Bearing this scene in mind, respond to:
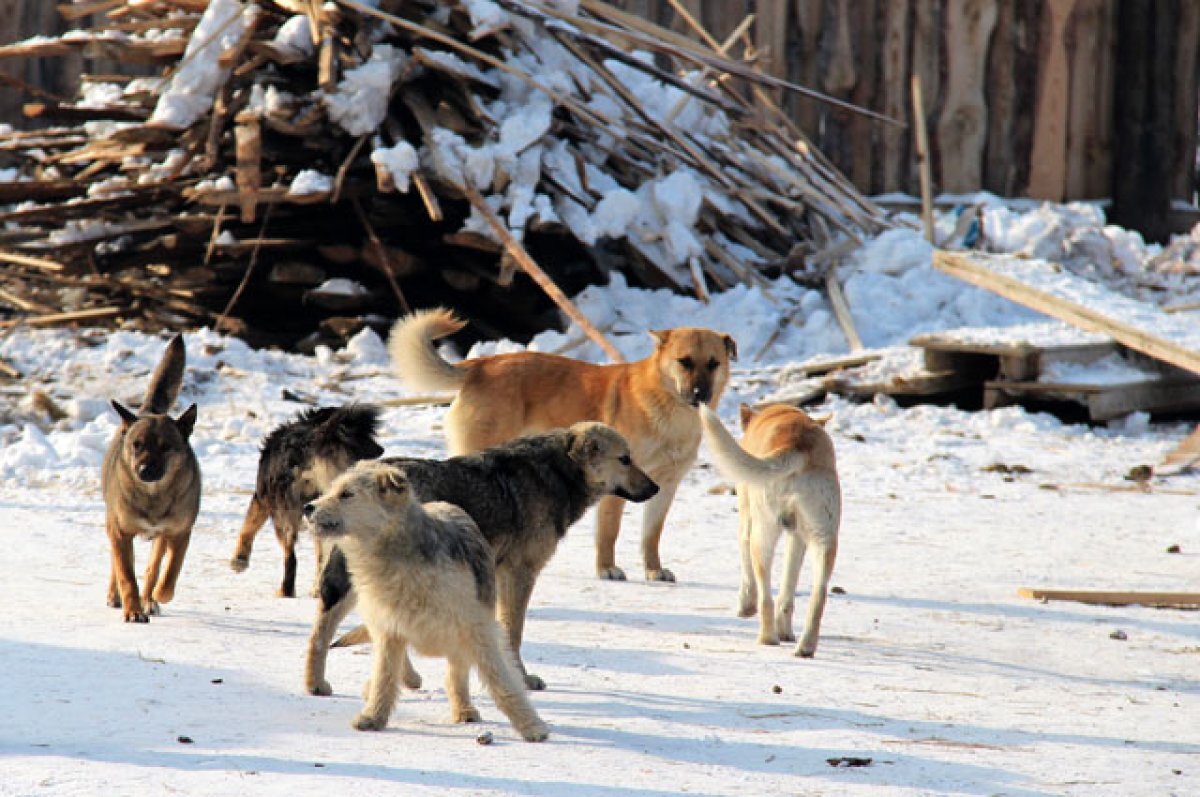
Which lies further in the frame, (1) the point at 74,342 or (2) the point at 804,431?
(1) the point at 74,342

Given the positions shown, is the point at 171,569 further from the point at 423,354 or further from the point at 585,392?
the point at 585,392

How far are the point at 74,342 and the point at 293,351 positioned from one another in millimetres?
1912

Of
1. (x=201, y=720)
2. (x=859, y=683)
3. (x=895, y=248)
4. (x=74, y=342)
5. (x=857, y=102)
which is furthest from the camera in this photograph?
(x=857, y=102)

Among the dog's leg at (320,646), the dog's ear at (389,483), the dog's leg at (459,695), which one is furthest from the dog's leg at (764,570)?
the dog's ear at (389,483)

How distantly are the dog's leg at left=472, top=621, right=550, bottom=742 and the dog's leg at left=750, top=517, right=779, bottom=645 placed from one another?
1.79 m

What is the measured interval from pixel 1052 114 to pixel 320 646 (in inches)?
551

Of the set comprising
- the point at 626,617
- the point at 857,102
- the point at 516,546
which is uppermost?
the point at 857,102

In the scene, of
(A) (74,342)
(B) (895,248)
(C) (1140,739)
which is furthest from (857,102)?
(C) (1140,739)

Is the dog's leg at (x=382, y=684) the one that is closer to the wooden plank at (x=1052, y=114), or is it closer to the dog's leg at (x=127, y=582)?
the dog's leg at (x=127, y=582)

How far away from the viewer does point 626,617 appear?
712 cm

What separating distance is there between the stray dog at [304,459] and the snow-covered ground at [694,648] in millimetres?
348

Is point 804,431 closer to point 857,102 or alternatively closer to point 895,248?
point 895,248

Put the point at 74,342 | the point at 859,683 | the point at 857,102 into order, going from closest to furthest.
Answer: the point at 859,683, the point at 74,342, the point at 857,102

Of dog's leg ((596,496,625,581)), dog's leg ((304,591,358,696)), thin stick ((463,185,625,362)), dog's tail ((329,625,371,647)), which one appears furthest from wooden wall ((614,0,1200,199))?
dog's leg ((304,591,358,696))
